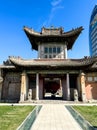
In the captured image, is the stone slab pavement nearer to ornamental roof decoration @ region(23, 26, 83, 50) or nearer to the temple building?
the temple building

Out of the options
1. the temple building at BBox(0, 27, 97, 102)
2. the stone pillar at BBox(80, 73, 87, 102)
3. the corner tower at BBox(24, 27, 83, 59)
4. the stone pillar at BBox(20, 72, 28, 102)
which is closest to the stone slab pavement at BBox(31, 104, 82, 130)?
the stone pillar at BBox(80, 73, 87, 102)

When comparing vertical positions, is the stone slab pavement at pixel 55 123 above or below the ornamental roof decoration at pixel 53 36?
below

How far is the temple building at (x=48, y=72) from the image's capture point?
57.1 feet

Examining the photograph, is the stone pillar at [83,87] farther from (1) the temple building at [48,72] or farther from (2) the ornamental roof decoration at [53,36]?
(2) the ornamental roof decoration at [53,36]

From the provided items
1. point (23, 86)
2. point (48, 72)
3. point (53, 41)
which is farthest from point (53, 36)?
point (23, 86)

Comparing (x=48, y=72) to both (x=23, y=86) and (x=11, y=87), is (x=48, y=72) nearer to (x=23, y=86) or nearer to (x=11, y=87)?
(x=23, y=86)

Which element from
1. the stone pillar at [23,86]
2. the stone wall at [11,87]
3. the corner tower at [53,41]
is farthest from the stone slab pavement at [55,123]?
the corner tower at [53,41]

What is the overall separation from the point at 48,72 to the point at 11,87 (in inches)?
208

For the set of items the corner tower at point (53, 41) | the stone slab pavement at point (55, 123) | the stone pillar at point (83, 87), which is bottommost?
the stone slab pavement at point (55, 123)

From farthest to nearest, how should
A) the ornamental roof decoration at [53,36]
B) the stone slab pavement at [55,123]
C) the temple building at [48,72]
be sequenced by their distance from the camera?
the ornamental roof decoration at [53,36], the temple building at [48,72], the stone slab pavement at [55,123]

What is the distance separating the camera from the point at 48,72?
1802 cm

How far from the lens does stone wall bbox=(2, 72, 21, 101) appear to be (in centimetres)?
1895

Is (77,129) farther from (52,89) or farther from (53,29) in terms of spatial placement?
(52,89)

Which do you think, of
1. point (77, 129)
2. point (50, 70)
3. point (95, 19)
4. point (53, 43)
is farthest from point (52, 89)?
point (95, 19)
